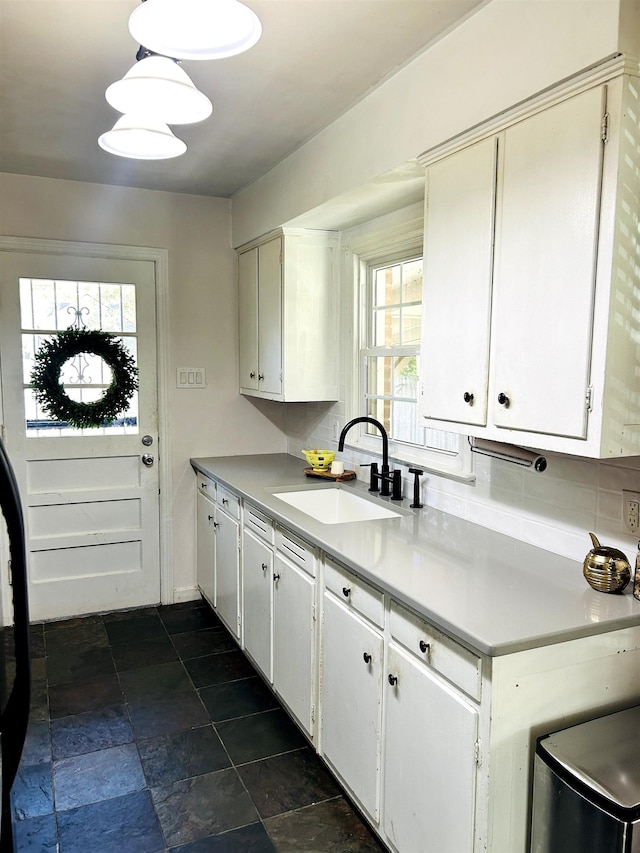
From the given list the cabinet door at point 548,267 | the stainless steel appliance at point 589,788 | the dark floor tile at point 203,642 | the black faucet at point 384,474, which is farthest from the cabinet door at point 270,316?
the stainless steel appliance at point 589,788

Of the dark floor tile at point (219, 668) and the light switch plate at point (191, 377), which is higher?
the light switch plate at point (191, 377)

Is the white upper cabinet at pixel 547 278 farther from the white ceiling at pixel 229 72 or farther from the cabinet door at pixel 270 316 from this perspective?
the cabinet door at pixel 270 316

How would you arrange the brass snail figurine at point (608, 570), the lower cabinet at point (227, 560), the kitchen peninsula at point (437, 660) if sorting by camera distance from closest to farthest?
the kitchen peninsula at point (437, 660), the brass snail figurine at point (608, 570), the lower cabinet at point (227, 560)

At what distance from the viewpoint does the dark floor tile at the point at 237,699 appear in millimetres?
2779

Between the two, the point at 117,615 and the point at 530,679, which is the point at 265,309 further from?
the point at 530,679

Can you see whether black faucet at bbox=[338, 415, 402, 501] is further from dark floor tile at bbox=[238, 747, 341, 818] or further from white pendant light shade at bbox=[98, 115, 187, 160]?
white pendant light shade at bbox=[98, 115, 187, 160]

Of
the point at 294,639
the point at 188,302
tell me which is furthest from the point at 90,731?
the point at 188,302

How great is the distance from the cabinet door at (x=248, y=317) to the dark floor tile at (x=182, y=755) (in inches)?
75.4

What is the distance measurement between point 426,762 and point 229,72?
2.24 meters

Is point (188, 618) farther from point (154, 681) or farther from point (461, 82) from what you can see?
point (461, 82)

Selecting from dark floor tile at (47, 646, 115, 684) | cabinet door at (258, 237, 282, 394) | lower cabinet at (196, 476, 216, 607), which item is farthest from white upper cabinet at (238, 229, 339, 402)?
dark floor tile at (47, 646, 115, 684)

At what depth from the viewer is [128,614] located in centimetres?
385

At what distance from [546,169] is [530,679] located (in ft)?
4.17

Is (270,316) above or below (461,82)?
below
